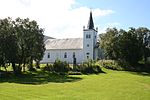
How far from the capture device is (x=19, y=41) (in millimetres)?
56625

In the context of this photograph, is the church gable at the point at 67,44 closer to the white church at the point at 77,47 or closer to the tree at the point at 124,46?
the white church at the point at 77,47

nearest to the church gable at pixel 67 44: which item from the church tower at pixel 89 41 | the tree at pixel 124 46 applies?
the church tower at pixel 89 41

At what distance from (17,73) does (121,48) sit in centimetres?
2542

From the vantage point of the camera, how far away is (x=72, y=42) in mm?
93000

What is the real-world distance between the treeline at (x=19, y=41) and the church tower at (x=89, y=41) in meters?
28.9

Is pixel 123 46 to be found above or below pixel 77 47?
below

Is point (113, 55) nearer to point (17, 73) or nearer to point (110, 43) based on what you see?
point (110, 43)

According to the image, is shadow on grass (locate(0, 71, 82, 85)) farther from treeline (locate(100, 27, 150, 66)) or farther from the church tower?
the church tower

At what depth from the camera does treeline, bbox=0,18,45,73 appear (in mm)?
52906

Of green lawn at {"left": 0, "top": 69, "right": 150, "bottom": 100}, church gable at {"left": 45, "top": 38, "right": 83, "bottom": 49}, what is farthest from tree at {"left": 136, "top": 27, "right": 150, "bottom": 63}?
green lawn at {"left": 0, "top": 69, "right": 150, "bottom": 100}

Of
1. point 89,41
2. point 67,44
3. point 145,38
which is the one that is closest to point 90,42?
point 89,41

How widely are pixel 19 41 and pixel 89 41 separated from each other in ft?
114

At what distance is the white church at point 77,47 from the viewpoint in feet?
289

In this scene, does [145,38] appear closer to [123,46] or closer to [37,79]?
[123,46]
